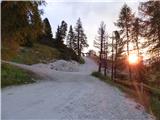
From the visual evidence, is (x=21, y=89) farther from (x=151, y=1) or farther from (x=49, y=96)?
(x=151, y=1)

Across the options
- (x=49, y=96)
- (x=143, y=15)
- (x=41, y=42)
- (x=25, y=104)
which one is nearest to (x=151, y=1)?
(x=143, y=15)

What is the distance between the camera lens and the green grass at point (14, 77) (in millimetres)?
28953

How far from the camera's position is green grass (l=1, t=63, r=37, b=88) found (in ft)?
95.0

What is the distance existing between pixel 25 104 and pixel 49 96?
9.75 feet

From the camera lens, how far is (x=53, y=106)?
19359 mm

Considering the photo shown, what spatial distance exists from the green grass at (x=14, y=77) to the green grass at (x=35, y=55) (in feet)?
64.7

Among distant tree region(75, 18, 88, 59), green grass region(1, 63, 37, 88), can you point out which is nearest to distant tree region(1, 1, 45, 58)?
green grass region(1, 63, 37, 88)

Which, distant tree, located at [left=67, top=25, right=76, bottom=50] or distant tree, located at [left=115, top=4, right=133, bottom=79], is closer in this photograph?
distant tree, located at [left=115, top=4, right=133, bottom=79]

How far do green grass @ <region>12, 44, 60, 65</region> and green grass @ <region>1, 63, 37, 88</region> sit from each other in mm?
19726

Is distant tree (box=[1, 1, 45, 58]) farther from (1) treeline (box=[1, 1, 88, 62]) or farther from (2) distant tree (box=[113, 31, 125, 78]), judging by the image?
(2) distant tree (box=[113, 31, 125, 78])

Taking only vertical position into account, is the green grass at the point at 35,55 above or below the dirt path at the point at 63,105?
above

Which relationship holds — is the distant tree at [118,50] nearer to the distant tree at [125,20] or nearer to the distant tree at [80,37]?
the distant tree at [125,20]

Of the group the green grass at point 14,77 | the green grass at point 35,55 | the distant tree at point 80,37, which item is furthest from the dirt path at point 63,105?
the distant tree at point 80,37

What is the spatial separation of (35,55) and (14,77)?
3378 centimetres
